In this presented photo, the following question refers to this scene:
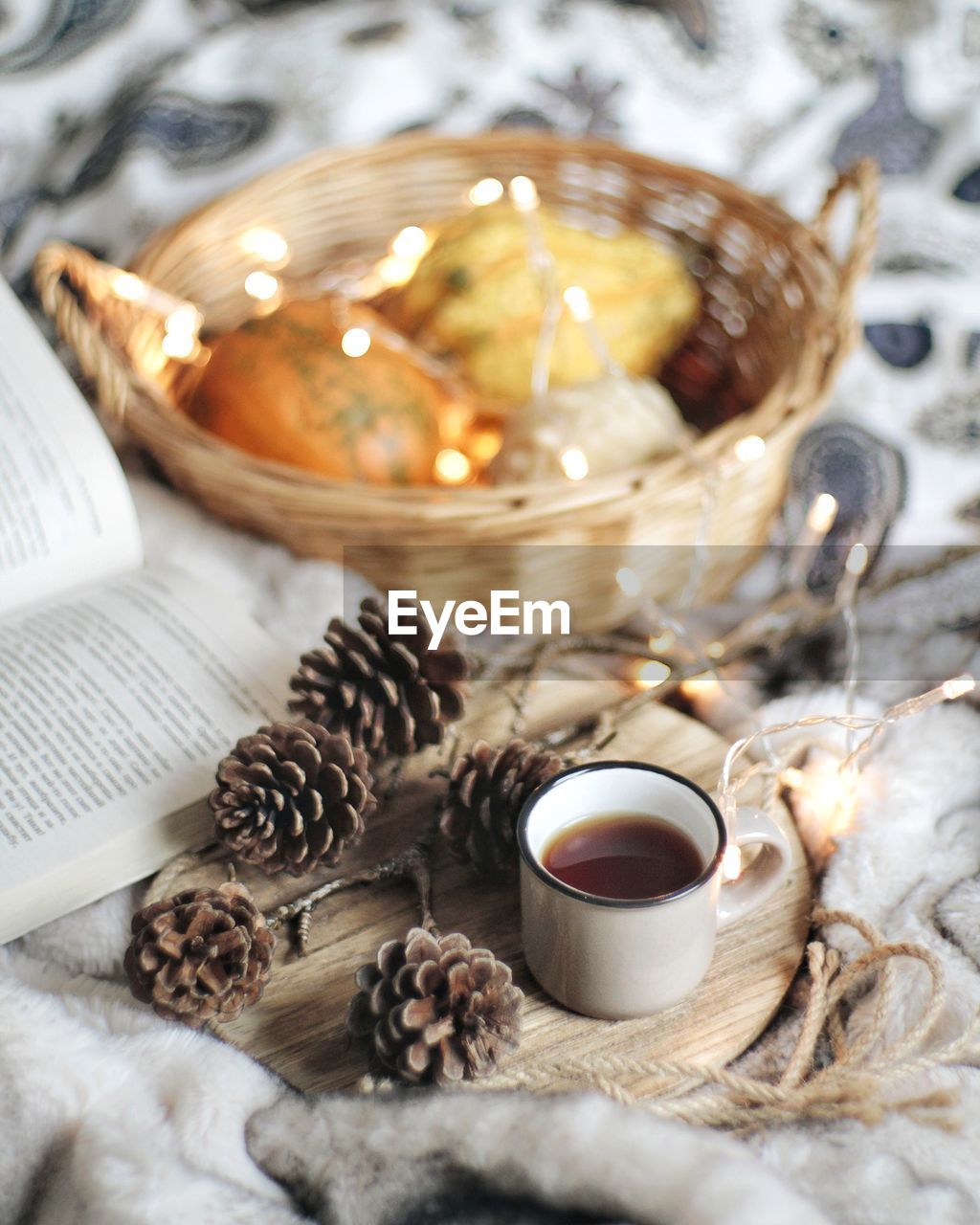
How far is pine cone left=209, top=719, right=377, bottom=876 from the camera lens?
1.99ft

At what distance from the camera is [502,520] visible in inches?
30.8

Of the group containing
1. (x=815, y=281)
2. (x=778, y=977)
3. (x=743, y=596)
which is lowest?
(x=743, y=596)

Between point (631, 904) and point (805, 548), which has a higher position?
point (631, 904)

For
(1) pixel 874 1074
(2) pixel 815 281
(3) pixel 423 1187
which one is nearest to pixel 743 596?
(2) pixel 815 281

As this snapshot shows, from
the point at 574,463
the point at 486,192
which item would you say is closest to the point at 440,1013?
the point at 574,463

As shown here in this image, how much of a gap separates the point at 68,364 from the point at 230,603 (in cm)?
48

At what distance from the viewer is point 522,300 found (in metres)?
1.04

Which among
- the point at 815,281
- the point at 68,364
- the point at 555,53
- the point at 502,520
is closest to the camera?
the point at 502,520

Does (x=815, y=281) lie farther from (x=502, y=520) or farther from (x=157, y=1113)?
(x=157, y=1113)

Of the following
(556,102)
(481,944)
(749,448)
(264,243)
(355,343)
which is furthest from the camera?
(556,102)

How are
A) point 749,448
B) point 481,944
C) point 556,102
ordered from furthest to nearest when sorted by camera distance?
1. point 556,102
2. point 749,448
3. point 481,944

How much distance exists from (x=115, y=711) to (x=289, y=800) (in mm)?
148

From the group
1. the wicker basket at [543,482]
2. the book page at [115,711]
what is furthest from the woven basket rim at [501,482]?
the book page at [115,711]

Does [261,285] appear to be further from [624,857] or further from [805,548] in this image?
[624,857]
